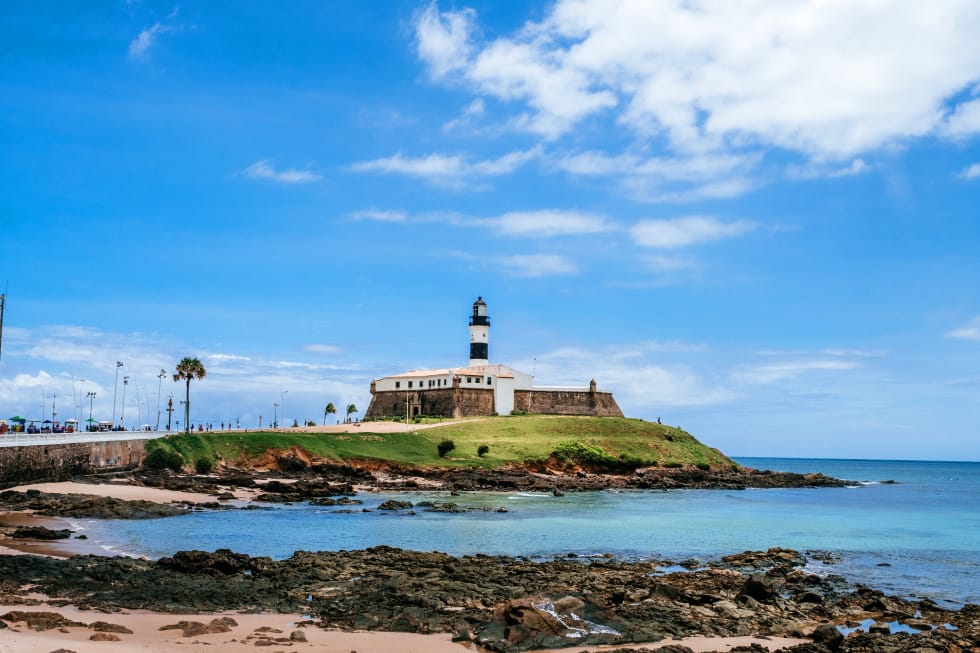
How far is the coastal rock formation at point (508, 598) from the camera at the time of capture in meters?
16.9

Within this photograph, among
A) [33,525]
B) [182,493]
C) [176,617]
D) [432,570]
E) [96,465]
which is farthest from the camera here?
[96,465]

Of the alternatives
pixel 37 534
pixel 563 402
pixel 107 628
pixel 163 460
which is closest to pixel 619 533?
pixel 37 534

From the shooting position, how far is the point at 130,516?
38094 millimetres

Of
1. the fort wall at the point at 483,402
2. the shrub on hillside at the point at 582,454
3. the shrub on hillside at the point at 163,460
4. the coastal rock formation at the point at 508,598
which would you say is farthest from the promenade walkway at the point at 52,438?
the fort wall at the point at 483,402

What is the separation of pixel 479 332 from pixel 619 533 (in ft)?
260

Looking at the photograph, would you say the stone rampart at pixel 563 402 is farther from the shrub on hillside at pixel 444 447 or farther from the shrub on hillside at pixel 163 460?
the shrub on hillside at pixel 163 460

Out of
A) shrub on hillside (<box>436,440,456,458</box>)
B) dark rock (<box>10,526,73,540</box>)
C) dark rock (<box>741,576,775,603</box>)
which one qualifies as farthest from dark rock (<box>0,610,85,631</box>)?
shrub on hillside (<box>436,440,456,458</box>)

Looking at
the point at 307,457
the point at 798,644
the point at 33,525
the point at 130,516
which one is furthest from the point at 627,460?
the point at 798,644

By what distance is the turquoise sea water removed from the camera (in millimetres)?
29188

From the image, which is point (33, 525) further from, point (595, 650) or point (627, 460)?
point (627, 460)

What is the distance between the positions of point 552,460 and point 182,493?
41.5 m

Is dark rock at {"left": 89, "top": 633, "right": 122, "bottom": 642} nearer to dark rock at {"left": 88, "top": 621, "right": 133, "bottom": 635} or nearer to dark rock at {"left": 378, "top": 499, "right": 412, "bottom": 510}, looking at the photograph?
dark rock at {"left": 88, "top": 621, "right": 133, "bottom": 635}

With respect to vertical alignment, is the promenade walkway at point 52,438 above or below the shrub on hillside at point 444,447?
above

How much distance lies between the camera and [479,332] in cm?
11594
